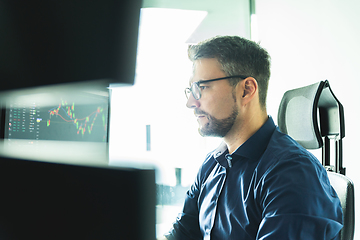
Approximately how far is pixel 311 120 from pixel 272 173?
367 mm

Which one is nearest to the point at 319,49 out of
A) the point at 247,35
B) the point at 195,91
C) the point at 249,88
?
the point at 247,35

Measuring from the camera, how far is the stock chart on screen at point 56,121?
15cm

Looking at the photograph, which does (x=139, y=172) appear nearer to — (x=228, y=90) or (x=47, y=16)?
(x=47, y=16)

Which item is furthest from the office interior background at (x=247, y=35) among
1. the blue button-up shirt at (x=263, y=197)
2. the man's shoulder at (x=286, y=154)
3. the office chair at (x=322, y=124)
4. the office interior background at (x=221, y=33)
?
the man's shoulder at (x=286, y=154)

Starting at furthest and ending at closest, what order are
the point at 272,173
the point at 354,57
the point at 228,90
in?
the point at 354,57 → the point at 228,90 → the point at 272,173

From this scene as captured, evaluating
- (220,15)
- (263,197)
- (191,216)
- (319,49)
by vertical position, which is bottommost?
(191,216)

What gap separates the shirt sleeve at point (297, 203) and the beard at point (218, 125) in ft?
0.86

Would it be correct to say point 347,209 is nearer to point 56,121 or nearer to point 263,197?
point 263,197

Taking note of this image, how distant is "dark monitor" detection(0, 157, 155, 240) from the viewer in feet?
0.41

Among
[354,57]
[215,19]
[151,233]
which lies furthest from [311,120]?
[215,19]

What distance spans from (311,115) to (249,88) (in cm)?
25

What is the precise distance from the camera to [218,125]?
3.08 ft

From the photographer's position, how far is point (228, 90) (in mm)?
923

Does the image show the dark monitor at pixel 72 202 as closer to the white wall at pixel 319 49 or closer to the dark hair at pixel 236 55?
the dark hair at pixel 236 55
